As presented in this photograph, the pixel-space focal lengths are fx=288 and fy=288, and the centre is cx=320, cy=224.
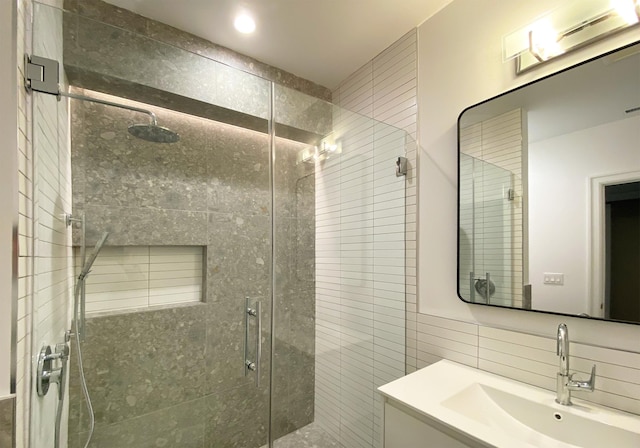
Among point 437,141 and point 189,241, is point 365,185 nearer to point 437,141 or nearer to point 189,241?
point 437,141

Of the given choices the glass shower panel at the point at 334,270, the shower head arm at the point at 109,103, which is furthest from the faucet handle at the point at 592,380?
the shower head arm at the point at 109,103

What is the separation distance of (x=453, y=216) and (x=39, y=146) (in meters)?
1.72

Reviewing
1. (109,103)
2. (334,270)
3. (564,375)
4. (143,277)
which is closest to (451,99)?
(334,270)

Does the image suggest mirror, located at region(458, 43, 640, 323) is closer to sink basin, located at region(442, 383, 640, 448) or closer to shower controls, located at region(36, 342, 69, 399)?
sink basin, located at region(442, 383, 640, 448)

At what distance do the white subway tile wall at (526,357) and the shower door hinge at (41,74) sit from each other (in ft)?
6.14

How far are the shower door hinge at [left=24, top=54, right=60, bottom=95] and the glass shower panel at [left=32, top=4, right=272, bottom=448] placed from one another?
127 millimetres

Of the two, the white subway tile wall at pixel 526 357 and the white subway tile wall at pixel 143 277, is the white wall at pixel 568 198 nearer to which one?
the white subway tile wall at pixel 526 357

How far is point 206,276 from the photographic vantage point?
5.99 feet

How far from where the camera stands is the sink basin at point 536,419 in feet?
2.93


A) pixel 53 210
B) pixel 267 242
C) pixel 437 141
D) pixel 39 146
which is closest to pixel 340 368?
pixel 267 242

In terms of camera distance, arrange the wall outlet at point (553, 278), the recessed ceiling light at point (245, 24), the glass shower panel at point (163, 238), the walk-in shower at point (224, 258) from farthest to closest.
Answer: the recessed ceiling light at point (245, 24), the walk-in shower at point (224, 258), the glass shower panel at point (163, 238), the wall outlet at point (553, 278)

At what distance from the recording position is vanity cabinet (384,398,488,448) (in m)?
0.91

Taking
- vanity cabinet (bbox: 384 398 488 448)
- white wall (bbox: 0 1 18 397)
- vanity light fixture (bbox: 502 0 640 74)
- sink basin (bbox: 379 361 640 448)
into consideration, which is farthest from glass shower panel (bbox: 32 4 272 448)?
vanity light fixture (bbox: 502 0 640 74)

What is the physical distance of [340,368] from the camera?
182cm
